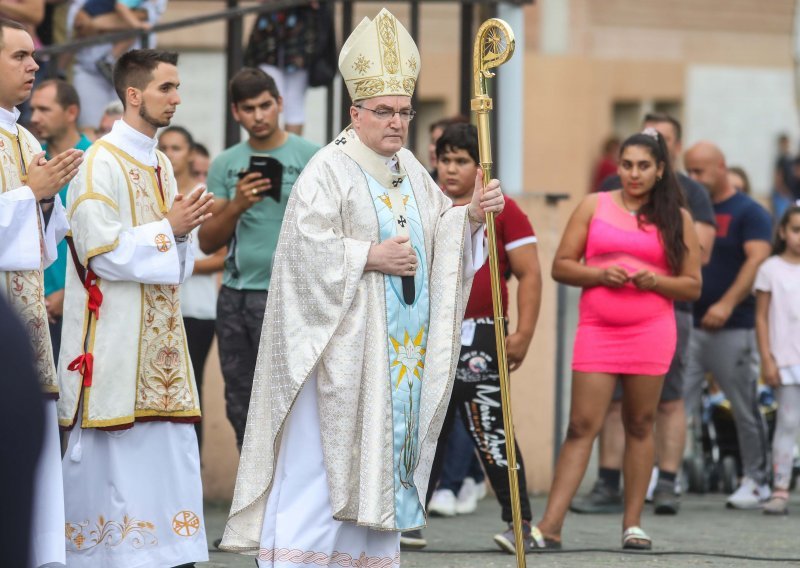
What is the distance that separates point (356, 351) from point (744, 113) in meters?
21.0

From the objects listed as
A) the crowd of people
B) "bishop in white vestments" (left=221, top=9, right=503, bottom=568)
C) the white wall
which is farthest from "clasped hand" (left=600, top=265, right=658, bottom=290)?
the white wall

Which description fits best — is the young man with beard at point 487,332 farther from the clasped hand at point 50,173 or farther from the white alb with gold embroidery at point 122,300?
the clasped hand at point 50,173

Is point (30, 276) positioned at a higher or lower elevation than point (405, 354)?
higher

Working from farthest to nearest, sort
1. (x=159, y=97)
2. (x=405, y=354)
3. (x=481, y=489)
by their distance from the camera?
1. (x=481, y=489)
2. (x=159, y=97)
3. (x=405, y=354)

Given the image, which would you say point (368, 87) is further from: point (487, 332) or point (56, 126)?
point (56, 126)

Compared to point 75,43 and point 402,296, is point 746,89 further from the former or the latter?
point 402,296

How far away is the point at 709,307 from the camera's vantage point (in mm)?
9422

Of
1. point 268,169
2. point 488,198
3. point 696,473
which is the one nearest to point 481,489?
point 696,473

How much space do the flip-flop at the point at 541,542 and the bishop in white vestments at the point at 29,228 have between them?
2468 millimetres

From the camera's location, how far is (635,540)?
741 cm

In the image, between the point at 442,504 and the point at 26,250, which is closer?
the point at 26,250

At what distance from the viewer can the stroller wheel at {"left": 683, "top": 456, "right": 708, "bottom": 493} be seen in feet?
32.4

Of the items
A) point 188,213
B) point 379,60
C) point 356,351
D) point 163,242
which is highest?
point 379,60

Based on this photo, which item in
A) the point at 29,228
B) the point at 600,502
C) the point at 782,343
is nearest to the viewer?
the point at 29,228
